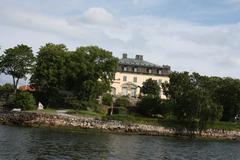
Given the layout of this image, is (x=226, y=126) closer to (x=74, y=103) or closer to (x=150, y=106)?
(x=150, y=106)

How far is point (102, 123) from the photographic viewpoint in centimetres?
9212

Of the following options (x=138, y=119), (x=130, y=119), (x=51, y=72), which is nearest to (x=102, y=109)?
(x=51, y=72)

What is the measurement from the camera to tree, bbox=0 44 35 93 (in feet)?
347

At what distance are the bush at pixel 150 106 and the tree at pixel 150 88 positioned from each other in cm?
1227

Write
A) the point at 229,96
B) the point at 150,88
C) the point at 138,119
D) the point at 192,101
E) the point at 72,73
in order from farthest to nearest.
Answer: the point at 150,88, the point at 229,96, the point at 72,73, the point at 192,101, the point at 138,119

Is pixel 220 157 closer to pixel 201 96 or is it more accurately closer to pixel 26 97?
pixel 201 96

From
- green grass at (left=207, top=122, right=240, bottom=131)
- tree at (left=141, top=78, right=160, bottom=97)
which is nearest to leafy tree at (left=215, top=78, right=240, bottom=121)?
green grass at (left=207, top=122, right=240, bottom=131)

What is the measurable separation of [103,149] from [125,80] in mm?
83728

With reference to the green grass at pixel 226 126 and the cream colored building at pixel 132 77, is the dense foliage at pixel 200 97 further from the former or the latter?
the cream colored building at pixel 132 77

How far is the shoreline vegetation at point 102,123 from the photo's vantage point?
290 feet

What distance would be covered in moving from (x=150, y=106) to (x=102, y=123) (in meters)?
20.8

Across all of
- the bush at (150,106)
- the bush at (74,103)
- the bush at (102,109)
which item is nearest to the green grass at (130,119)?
the bush at (74,103)

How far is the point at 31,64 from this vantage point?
106m

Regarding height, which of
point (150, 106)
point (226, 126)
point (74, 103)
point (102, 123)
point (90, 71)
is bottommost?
point (102, 123)
